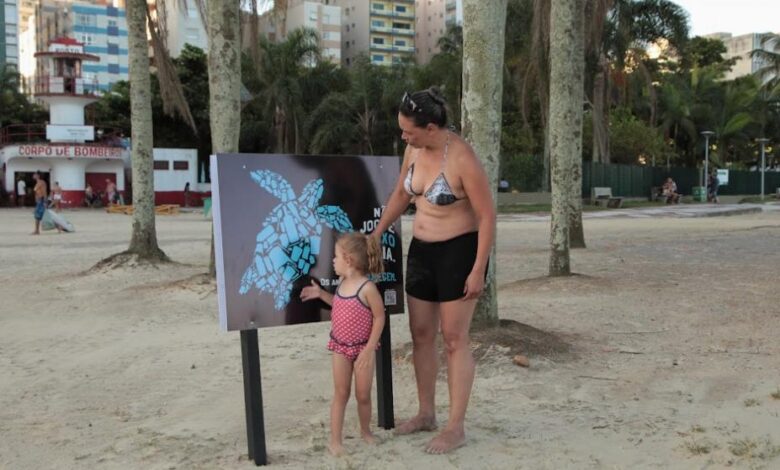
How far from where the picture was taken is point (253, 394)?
3.67 metres

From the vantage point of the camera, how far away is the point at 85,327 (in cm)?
763

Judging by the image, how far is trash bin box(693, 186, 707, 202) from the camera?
41.6 meters

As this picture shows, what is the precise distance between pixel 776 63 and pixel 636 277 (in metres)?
45.5

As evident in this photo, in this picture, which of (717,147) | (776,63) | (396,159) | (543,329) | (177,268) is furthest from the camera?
(717,147)

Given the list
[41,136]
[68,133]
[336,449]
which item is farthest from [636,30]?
[41,136]

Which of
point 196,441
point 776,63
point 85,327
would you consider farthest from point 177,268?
point 776,63

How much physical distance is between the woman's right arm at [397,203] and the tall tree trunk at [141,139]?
27.9 ft

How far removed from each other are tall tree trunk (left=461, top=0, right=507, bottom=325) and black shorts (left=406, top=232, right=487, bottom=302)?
2077 millimetres

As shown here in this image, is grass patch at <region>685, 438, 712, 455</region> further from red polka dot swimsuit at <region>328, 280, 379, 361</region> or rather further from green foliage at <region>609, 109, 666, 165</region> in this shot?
green foliage at <region>609, 109, 666, 165</region>

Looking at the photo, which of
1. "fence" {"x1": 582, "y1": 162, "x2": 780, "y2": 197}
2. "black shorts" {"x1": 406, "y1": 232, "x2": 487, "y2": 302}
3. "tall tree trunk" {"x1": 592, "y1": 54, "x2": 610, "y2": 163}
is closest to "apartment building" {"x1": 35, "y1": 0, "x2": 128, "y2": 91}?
"fence" {"x1": 582, "y1": 162, "x2": 780, "y2": 197}

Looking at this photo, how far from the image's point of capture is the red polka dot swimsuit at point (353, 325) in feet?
12.0

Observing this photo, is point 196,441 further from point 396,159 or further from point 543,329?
point 543,329

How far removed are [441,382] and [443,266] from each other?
168cm

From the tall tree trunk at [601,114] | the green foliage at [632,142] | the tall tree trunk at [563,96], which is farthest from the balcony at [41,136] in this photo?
the tall tree trunk at [563,96]
